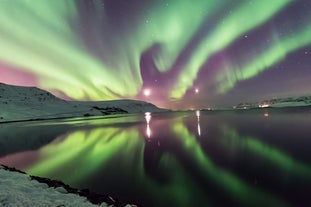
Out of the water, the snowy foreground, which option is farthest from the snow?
the water

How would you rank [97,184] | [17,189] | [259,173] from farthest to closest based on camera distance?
[259,173] → [97,184] → [17,189]

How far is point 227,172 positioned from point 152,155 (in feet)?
34.7

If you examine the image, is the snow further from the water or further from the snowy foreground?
the water

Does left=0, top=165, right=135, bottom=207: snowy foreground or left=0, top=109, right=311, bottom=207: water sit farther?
left=0, top=109, right=311, bottom=207: water

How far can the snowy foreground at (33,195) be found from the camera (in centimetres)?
1146

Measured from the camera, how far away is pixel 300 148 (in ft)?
96.5

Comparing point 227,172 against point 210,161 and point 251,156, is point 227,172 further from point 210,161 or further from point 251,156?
point 251,156

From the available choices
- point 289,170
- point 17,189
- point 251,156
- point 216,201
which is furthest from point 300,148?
point 17,189

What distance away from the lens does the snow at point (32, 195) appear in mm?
11452

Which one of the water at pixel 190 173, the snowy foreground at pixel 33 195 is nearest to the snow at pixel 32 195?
the snowy foreground at pixel 33 195

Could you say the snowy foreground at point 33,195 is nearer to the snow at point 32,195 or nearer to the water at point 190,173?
the snow at point 32,195

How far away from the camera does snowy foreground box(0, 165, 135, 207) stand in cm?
1146

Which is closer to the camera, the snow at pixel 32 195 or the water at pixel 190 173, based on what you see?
the snow at pixel 32 195

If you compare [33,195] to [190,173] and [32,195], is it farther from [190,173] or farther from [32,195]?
[190,173]
